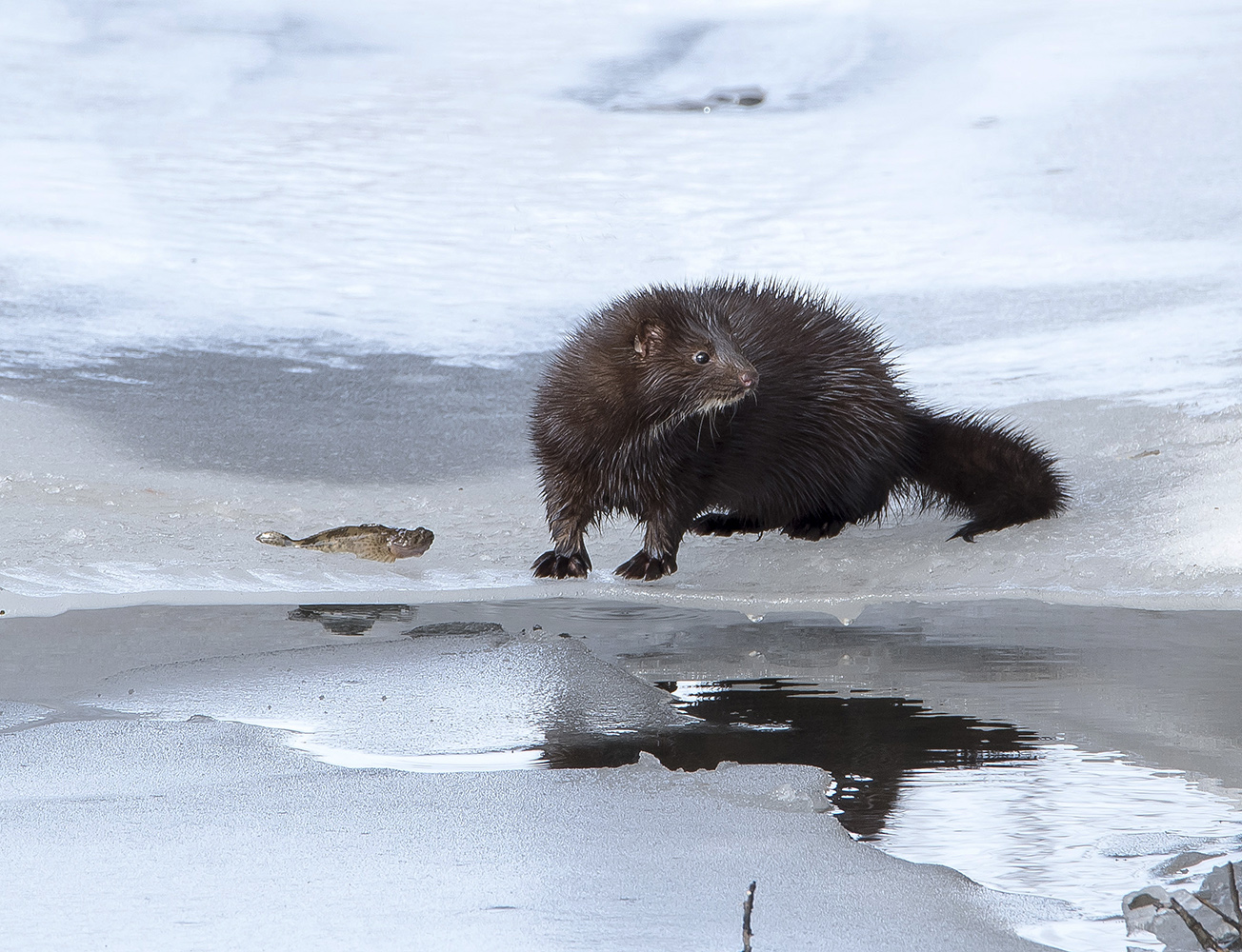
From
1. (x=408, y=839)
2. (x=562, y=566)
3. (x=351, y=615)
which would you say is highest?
(x=562, y=566)

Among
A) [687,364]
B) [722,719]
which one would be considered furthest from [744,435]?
[722,719]

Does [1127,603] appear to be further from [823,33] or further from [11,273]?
[823,33]

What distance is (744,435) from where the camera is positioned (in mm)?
3941

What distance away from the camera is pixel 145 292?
7.39 metres

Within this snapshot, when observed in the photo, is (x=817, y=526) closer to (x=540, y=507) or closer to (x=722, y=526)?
(x=722, y=526)

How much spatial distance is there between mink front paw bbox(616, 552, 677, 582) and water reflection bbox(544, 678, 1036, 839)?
3.68ft

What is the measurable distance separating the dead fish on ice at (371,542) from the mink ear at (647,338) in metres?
0.80

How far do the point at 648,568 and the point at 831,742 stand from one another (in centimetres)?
147

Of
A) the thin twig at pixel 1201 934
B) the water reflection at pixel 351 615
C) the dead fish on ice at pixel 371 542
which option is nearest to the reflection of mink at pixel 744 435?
the dead fish on ice at pixel 371 542

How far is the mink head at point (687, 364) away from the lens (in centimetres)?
359

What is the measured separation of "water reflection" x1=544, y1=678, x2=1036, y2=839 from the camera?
2.18 meters

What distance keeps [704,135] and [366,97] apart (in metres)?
2.39

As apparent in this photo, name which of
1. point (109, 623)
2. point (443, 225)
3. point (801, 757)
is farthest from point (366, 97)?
point (801, 757)

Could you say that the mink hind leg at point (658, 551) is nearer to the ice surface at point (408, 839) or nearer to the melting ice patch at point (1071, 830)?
the ice surface at point (408, 839)
